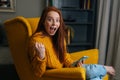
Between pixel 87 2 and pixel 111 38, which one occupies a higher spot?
pixel 87 2

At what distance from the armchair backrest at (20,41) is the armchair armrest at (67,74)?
201 millimetres

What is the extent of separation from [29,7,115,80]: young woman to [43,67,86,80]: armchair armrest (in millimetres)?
61

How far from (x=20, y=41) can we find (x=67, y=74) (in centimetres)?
56

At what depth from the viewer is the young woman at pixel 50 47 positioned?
1.68 meters

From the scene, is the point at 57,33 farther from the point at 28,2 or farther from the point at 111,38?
the point at 28,2

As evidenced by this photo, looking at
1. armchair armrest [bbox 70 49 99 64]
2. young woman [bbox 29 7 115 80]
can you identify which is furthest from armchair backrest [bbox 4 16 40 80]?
armchair armrest [bbox 70 49 99 64]

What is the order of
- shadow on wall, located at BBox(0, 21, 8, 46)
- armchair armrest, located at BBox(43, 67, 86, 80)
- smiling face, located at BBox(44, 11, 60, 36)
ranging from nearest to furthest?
armchair armrest, located at BBox(43, 67, 86, 80) → smiling face, located at BBox(44, 11, 60, 36) → shadow on wall, located at BBox(0, 21, 8, 46)

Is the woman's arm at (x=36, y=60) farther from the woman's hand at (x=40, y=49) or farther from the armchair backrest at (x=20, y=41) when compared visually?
the armchair backrest at (x=20, y=41)

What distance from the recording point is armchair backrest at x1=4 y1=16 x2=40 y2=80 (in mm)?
1884

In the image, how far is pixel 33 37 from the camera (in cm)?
171

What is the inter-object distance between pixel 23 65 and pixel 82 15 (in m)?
1.81

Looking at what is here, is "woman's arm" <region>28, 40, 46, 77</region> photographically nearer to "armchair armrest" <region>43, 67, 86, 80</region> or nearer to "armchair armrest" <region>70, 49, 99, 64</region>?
"armchair armrest" <region>43, 67, 86, 80</region>

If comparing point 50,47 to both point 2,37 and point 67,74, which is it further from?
point 2,37

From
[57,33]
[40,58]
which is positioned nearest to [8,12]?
[57,33]
